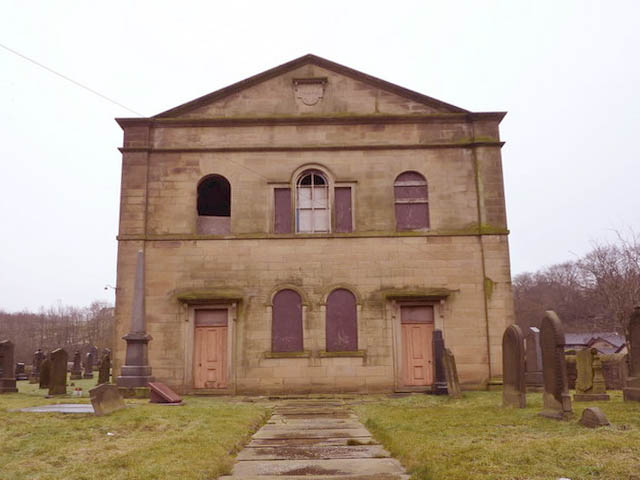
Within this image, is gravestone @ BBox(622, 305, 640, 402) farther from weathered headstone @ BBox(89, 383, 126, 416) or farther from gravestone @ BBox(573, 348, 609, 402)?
weathered headstone @ BBox(89, 383, 126, 416)

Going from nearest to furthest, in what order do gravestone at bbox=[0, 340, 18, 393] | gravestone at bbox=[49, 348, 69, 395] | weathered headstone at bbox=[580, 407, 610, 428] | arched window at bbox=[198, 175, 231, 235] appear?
1. weathered headstone at bbox=[580, 407, 610, 428]
2. gravestone at bbox=[49, 348, 69, 395]
3. gravestone at bbox=[0, 340, 18, 393]
4. arched window at bbox=[198, 175, 231, 235]

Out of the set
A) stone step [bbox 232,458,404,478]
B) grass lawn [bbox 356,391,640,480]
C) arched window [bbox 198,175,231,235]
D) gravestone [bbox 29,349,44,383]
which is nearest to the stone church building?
arched window [bbox 198,175,231,235]

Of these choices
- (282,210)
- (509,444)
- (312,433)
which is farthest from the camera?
(282,210)

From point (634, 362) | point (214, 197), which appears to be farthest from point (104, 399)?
point (214, 197)

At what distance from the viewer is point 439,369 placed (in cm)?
1602

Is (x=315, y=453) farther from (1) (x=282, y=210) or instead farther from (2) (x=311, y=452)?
(1) (x=282, y=210)

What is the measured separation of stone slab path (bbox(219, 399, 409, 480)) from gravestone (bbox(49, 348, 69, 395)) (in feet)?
28.6

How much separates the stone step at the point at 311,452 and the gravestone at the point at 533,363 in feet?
31.5

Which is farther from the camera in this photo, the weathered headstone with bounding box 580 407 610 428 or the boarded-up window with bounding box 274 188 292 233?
the boarded-up window with bounding box 274 188 292 233

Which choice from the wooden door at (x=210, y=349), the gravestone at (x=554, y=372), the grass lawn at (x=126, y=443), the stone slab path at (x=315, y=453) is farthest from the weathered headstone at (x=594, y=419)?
the wooden door at (x=210, y=349)

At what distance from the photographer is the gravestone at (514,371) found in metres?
11.1

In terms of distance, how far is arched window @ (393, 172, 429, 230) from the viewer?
1870 centimetres

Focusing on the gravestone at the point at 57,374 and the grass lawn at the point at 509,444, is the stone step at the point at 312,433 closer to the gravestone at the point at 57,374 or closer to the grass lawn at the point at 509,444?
the grass lawn at the point at 509,444

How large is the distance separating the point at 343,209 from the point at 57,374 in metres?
10.1
